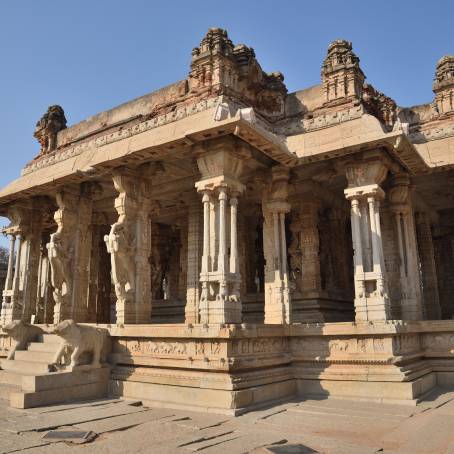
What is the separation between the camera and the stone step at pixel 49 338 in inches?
414

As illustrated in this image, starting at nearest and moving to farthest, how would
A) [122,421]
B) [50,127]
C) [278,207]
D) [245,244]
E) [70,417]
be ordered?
[122,421] → [70,417] → [278,207] → [245,244] → [50,127]

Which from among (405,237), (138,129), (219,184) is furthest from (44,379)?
(405,237)

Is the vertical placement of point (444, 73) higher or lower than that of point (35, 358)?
higher

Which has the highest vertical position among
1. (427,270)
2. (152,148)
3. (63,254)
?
(152,148)

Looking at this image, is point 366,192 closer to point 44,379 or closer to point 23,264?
point 44,379

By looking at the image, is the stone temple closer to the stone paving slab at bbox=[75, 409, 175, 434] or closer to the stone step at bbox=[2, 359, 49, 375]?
the stone step at bbox=[2, 359, 49, 375]

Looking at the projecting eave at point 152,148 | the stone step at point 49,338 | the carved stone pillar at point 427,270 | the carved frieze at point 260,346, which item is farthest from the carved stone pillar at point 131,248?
the carved stone pillar at point 427,270

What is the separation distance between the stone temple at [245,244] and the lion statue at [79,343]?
3cm

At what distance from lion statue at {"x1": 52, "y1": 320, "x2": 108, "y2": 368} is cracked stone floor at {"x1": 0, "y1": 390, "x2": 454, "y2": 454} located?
1034 millimetres

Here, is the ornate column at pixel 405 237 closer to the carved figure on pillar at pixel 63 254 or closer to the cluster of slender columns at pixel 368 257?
the cluster of slender columns at pixel 368 257

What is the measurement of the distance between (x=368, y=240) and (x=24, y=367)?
26.1 feet

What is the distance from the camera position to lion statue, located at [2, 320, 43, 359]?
10.7 metres

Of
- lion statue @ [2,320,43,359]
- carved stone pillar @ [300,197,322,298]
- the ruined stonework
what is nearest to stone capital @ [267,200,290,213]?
carved stone pillar @ [300,197,322,298]

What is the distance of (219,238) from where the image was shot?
9258 millimetres
